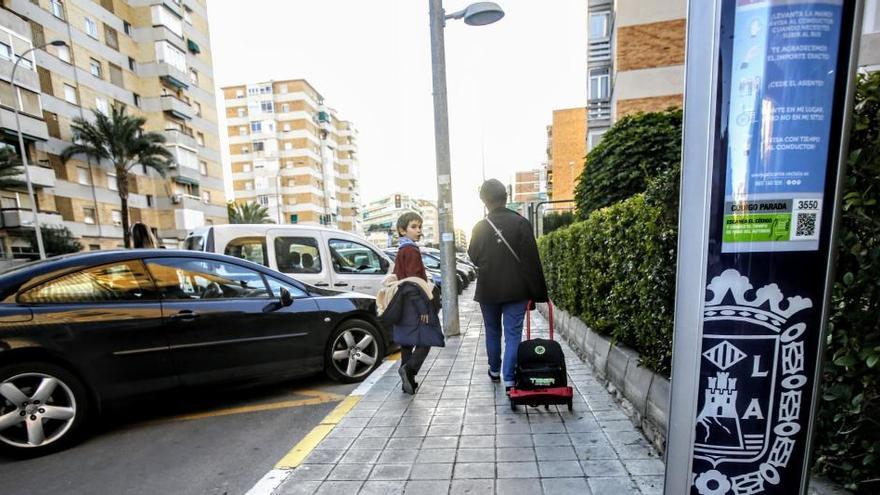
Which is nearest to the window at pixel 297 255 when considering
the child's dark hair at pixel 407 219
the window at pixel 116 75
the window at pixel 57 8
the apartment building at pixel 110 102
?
the child's dark hair at pixel 407 219

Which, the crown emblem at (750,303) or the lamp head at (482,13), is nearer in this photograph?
the crown emblem at (750,303)

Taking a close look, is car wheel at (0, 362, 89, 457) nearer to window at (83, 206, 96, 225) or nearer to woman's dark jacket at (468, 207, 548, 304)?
woman's dark jacket at (468, 207, 548, 304)

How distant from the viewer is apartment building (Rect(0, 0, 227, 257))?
2467cm

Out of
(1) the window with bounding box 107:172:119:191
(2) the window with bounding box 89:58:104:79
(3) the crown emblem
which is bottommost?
(3) the crown emblem

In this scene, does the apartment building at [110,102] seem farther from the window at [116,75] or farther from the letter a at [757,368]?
the letter a at [757,368]

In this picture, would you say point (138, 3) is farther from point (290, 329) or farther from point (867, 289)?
point (867, 289)

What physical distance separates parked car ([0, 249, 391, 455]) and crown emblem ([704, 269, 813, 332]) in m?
3.88

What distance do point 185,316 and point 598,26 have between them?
24553mm

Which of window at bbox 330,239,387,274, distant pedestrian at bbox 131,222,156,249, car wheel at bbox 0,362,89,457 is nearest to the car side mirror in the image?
car wheel at bbox 0,362,89,457

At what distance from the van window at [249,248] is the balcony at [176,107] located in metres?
36.0

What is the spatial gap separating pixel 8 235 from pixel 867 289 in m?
35.5

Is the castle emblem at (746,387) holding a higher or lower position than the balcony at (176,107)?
lower

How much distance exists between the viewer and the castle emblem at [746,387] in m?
1.46

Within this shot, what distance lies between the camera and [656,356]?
2.98 meters
